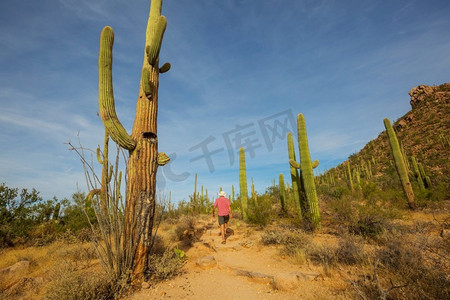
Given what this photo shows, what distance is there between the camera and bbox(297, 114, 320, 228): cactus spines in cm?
702

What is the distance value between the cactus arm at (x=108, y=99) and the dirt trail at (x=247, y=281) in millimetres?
2560

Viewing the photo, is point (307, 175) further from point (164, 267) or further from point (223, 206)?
point (164, 267)

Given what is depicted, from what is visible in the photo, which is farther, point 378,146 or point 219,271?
point 378,146

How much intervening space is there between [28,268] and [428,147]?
34.2 m

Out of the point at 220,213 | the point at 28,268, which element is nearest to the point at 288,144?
the point at 220,213

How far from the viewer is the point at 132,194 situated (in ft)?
11.7

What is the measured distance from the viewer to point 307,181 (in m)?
7.42

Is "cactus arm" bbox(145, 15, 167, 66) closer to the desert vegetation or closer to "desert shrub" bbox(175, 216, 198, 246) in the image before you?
the desert vegetation

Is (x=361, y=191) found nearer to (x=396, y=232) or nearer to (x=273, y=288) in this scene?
(x=396, y=232)

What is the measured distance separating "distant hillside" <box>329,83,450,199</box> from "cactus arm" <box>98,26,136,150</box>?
54.1ft

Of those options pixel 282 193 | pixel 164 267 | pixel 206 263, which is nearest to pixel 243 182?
pixel 282 193

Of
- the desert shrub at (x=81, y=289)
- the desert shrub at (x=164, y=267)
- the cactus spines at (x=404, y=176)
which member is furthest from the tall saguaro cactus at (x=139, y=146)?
the cactus spines at (x=404, y=176)

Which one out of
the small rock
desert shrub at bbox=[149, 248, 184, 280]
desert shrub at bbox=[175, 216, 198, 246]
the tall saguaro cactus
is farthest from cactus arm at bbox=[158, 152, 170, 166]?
desert shrub at bbox=[175, 216, 198, 246]

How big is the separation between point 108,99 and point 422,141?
34.5 meters
